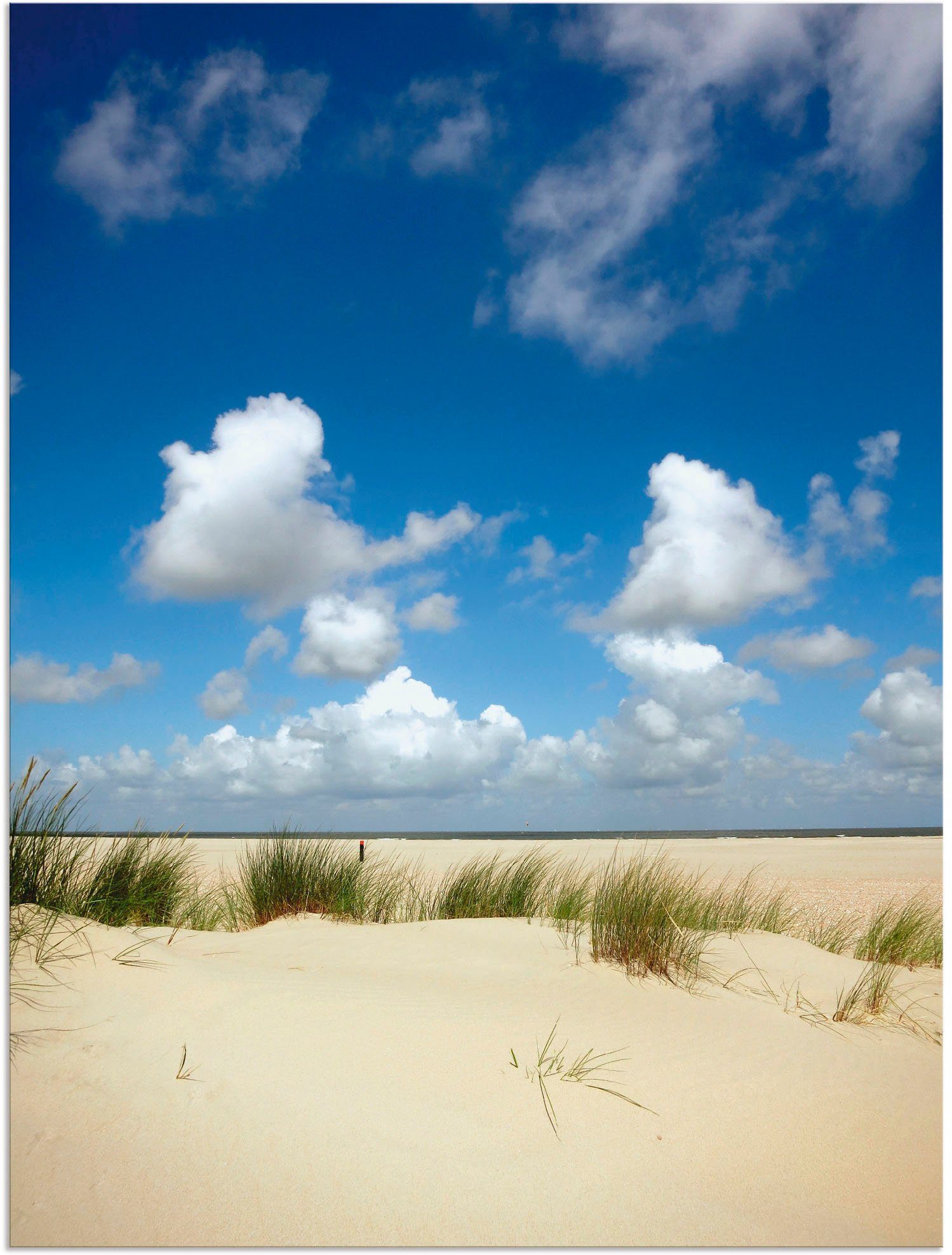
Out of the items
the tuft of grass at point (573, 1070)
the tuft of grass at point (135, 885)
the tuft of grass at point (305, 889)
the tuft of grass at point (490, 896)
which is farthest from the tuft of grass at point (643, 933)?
the tuft of grass at point (135, 885)

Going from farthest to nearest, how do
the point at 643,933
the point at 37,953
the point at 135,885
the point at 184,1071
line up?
the point at 135,885 → the point at 643,933 → the point at 37,953 → the point at 184,1071

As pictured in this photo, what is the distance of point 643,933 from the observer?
520cm

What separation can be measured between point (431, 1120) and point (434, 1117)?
28mm

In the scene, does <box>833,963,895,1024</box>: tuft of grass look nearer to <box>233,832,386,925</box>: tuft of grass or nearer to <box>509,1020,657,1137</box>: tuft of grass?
<box>509,1020,657,1137</box>: tuft of grass

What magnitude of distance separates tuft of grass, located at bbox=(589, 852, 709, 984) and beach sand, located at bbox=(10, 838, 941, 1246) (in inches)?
16.8

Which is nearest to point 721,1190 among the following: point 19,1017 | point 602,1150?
point 602,1150

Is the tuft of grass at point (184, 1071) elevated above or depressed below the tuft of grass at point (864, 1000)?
above

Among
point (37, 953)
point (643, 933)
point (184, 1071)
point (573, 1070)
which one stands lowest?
point (643, 933)

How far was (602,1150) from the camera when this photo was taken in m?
2.66

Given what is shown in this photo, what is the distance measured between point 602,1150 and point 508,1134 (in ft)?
1.18

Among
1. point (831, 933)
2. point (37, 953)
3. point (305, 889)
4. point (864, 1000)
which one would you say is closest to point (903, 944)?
point (831, 933)

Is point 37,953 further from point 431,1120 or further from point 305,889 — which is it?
point 305,889

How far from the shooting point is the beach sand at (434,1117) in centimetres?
226

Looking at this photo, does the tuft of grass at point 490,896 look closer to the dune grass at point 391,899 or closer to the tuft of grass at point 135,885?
the dune grass at point 391,899
